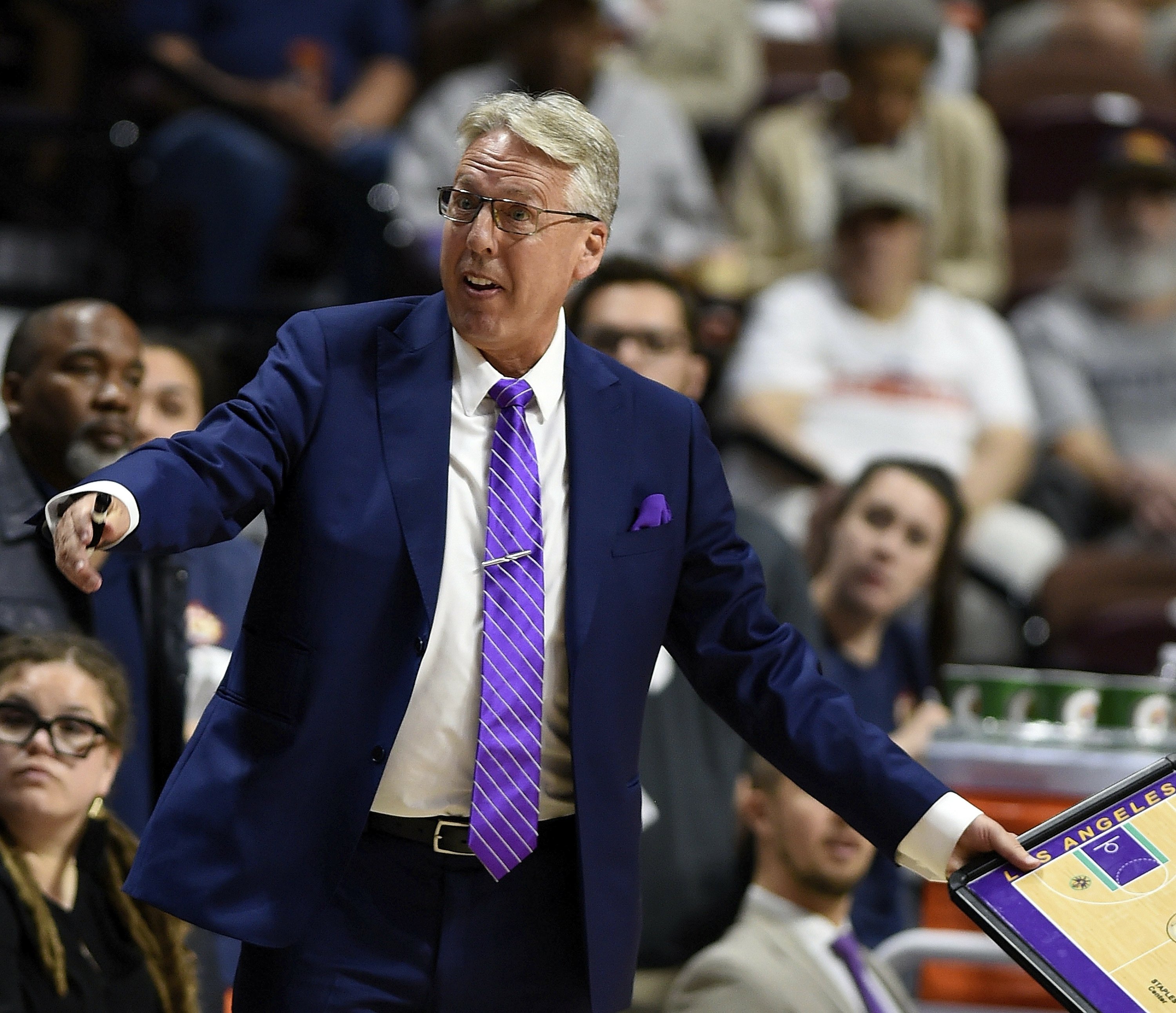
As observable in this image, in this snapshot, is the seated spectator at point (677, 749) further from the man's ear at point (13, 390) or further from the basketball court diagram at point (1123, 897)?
the man's ear at point (13, 390)

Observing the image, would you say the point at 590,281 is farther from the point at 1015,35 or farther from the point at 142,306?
the point at 1015,35

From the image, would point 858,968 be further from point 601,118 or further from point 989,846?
point 601,118

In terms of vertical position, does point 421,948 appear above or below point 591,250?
below

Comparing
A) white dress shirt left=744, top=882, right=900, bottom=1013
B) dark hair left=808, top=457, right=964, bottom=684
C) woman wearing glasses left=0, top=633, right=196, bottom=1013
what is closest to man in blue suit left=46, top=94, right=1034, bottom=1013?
woman wearing glasses left=0, top=633, right=196, bottom=1013

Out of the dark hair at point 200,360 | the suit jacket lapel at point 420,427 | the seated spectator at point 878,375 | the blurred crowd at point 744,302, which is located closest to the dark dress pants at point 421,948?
the suit jacket lapel at point 420,427

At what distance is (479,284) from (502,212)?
87 mm

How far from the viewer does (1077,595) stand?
187 inches

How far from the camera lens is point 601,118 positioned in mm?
5031

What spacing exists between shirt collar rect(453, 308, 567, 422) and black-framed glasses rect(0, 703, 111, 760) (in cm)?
83

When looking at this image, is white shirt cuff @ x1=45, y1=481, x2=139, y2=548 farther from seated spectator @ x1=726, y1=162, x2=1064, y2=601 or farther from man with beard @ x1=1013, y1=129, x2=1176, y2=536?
man with beard @ x1=1013, y1=129, x2=1176, y2=536

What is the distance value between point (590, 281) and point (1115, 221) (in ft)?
7.32

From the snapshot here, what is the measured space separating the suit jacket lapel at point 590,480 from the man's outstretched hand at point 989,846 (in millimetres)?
511

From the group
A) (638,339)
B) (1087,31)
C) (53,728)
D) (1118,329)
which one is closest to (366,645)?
(53,728)

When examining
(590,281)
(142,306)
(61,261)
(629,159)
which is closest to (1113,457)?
(629,159)
